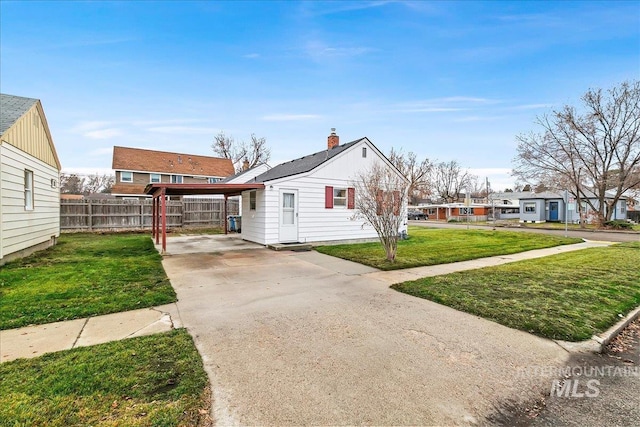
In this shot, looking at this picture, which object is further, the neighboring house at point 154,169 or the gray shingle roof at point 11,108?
the neighboring house at point 154,169

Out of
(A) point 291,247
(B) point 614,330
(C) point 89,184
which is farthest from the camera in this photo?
(C) point 89,184

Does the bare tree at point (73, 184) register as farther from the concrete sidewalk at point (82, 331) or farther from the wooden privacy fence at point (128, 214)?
the concrete sidewalk at point (82, 331)

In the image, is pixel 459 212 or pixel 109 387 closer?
pixel 109 387

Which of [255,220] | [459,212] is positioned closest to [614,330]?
[255,220]

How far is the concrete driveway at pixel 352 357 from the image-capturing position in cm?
230

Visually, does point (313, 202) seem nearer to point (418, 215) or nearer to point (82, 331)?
point (82, 331)

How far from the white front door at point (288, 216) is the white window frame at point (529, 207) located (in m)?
31.8

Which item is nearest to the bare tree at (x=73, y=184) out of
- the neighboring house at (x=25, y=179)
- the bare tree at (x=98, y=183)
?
the bare tree at (x=98, y=183)

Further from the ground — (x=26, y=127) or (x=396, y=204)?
(x=26, y=127)

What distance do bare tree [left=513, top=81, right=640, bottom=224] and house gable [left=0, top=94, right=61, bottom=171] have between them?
104ft

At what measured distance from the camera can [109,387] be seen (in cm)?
248

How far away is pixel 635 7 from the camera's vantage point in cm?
935

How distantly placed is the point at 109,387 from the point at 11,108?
36.0ft

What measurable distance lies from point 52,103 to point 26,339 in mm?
13709
